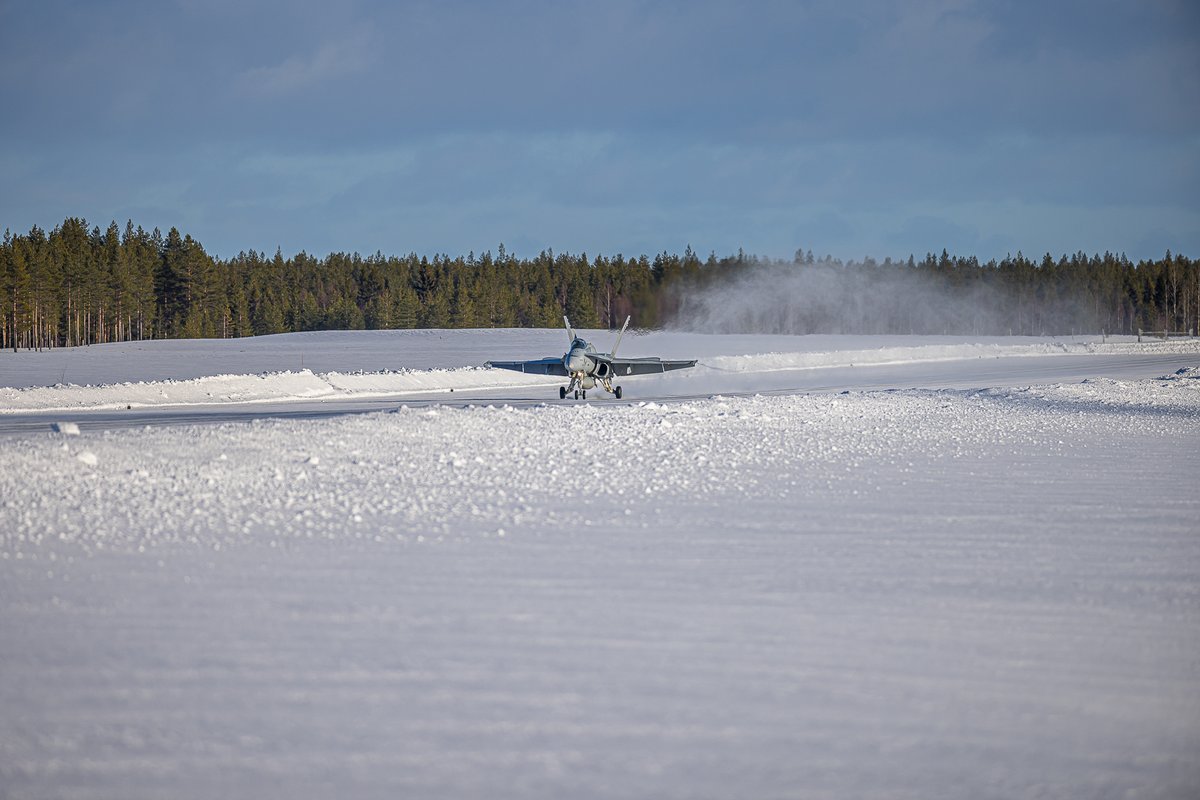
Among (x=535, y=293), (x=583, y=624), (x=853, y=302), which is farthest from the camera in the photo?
(x=535, y=293)

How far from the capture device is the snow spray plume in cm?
9200

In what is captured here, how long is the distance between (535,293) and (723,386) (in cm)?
11618

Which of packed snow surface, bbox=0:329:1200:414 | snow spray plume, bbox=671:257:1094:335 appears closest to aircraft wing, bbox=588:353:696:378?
packed snow surface, bbox=0:329:1200:414

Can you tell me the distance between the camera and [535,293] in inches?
6171

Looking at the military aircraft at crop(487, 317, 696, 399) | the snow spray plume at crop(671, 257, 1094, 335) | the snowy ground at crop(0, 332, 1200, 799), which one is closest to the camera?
the snowy ground at crop(0, 332, 1200, 799)

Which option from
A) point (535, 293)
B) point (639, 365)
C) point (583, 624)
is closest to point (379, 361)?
point (639, 365)

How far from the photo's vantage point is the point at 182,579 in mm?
8117

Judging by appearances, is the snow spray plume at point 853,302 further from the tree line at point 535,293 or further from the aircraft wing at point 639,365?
the aircraft wing at point 639,365

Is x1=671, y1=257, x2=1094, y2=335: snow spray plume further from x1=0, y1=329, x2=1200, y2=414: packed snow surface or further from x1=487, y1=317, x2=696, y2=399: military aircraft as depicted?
x1=487, y1=317, x2=696, y2=399: military aircraft

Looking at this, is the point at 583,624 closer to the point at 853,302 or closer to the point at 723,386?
the point at 723,386

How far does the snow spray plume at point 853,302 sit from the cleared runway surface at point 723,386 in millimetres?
25857

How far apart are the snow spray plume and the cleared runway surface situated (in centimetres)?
2586

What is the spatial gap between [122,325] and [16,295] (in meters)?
16.6

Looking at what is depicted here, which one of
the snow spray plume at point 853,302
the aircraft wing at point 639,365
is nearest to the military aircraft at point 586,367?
the aircraft wing at point 639,365
